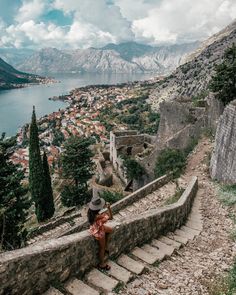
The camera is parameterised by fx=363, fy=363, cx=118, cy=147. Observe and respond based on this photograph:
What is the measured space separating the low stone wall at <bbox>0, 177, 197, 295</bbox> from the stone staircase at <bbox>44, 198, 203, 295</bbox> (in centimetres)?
13

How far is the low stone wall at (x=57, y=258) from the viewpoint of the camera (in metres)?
4.30

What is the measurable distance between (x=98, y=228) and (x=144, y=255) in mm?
1383

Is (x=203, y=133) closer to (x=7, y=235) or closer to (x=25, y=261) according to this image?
(x=7, y=235)

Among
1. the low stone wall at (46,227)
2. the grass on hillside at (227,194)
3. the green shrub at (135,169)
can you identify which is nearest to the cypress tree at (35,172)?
the green shrub at (135,169)

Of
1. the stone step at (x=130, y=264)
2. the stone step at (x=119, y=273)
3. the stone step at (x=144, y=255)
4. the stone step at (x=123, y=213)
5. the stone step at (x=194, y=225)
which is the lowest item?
the stone step at (x=123, y=213)

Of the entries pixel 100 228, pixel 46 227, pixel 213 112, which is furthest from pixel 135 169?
pixel 100 228

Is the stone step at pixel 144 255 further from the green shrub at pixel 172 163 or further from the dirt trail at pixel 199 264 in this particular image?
the green shrub at pixel 172 163

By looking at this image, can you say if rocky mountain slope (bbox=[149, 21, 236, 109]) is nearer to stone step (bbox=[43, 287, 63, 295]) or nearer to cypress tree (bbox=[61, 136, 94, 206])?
cypress tree (bbox=[61, 136, 94, 206])

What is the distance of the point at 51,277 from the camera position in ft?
15.8

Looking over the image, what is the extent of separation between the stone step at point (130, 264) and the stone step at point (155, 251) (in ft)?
1.91

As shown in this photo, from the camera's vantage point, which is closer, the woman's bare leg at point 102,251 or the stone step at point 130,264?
the woman's bare leg at point 102,251

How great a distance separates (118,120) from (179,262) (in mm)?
85622

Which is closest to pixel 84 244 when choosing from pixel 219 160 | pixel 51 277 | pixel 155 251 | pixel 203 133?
pixel 51 277

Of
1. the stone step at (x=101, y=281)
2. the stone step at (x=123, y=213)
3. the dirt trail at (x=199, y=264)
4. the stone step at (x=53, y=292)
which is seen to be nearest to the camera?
the stone step at (x=53, y=292)
